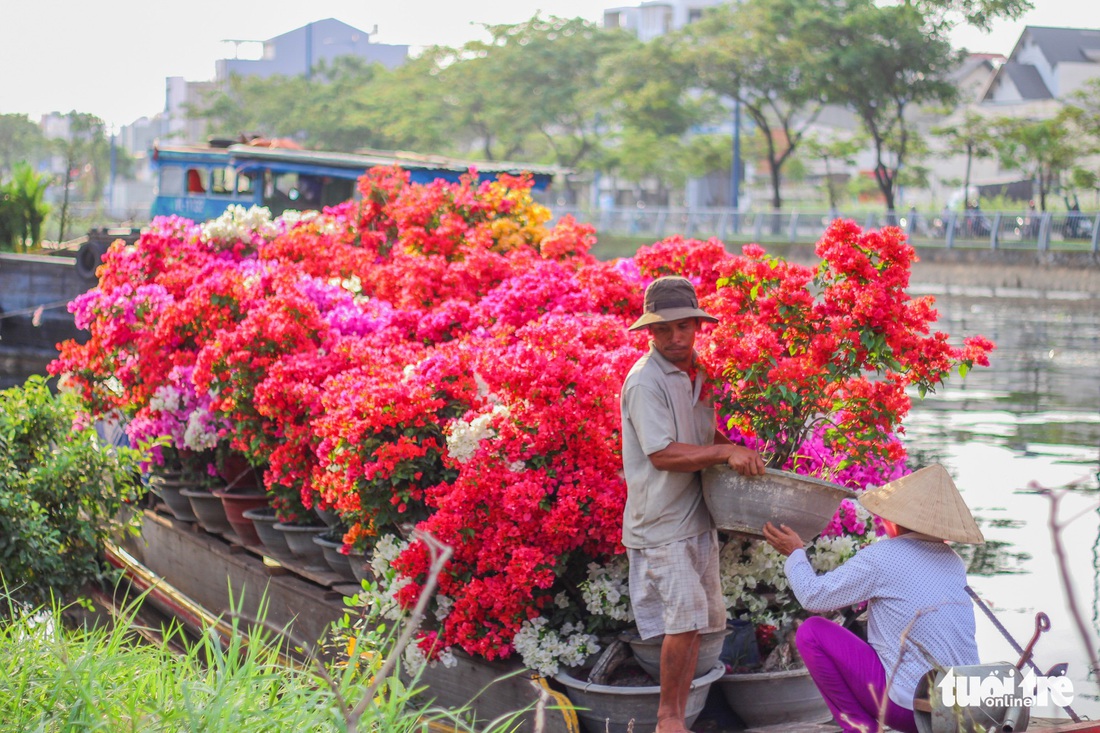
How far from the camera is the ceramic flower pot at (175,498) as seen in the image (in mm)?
8008

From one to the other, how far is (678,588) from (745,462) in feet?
1.73

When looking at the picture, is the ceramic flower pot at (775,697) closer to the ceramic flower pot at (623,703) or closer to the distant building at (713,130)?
the ceramic flower pot at (623,703)

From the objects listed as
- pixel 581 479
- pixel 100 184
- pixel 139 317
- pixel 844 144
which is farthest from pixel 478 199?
pixel 100 184

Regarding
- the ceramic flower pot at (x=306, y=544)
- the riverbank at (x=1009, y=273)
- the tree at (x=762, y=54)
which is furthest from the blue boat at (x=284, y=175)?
the tree at (x=762, y=54)

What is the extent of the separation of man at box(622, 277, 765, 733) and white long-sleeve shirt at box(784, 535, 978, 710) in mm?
614

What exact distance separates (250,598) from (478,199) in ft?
11.3

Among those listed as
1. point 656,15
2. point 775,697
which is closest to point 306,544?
point 775,697

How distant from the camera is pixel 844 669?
3.93m

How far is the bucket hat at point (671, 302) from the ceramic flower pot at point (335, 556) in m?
2.57

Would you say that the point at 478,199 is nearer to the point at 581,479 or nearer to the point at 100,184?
the point at 581,479

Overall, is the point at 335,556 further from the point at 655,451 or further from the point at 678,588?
the point at 655,451

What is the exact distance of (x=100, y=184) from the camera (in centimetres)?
7925

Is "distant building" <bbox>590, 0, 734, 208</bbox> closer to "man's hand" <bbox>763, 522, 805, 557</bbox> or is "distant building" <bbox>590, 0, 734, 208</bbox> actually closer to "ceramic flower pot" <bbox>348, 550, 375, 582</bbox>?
"ceramic flower pot" <bbox>348, 550, 375, 582</bbox>

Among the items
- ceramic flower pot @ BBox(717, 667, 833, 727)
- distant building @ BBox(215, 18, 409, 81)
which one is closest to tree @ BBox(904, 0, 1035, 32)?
ceramic flower pot @ BBox(717, 667, 833, 727)
